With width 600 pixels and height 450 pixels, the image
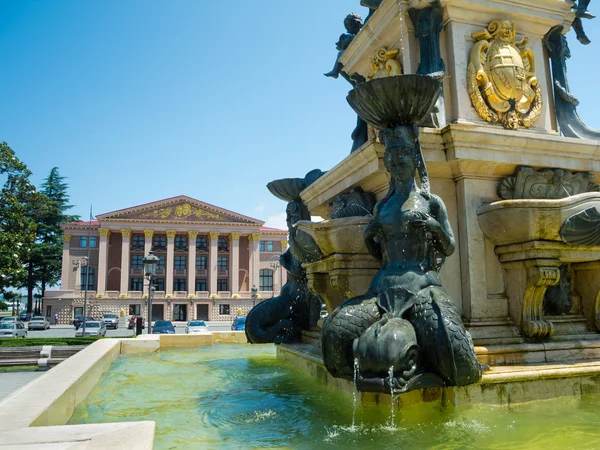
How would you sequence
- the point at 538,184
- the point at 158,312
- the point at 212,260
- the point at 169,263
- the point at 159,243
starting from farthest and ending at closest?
the point at 159,243, the point at 212,260, the point at 169,263, the point at 158,312, the point at 538,184

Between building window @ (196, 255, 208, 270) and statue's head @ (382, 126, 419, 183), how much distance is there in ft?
219

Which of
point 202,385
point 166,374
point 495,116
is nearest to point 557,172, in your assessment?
point 495,116

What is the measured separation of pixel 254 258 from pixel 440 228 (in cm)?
6664

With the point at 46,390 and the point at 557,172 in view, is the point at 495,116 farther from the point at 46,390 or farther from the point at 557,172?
the point at 46,390

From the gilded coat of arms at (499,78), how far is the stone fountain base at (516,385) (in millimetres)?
2771

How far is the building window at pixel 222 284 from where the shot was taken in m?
69.2

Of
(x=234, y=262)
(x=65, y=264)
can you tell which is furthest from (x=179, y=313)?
(x=65, y=264)

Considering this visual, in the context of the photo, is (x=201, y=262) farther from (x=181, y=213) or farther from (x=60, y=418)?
(x=60, y=418)

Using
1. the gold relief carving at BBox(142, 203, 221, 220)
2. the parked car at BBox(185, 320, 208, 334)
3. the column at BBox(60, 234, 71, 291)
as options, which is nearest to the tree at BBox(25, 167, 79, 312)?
the column at BBox(60, 234, 71, 291)

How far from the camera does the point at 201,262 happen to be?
70.0 m

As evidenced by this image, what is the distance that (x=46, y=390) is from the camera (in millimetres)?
4023

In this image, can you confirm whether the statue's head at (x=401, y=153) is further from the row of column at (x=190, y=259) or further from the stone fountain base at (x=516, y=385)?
the row of column at (x=190, y=259)

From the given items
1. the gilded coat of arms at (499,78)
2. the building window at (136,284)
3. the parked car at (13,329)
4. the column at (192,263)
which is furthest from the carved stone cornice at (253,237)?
the gilded coat of arms at (499,78)

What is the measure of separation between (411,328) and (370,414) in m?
0.77
